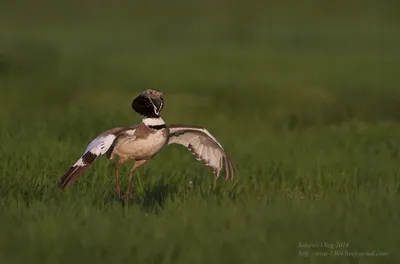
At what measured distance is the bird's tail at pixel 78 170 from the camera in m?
7.31

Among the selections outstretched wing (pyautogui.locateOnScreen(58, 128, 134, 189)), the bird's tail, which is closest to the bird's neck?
outstretched wing (pyautogui.locateOnScreen(58, 128, 134, 189))

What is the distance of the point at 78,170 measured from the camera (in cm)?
737

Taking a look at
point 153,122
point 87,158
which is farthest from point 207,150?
point 87,158

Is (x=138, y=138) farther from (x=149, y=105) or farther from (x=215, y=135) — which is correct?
(x=215, y=135)

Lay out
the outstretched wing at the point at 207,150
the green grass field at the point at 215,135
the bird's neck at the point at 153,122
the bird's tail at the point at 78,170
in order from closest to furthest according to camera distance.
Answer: the green grass field at the point at 215,135 < the bird's tail at the point at 78,170 < the bird's neck at the point at 153,122 < the outstretched wing at the point at 207,150

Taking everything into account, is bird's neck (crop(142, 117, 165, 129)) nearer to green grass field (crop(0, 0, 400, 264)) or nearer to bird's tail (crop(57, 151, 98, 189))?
bird's tail (crop(57, 151, 98, 189))

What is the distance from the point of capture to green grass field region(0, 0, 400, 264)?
684 centimetres

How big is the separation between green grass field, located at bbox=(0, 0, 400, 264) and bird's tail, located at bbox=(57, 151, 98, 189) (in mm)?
281

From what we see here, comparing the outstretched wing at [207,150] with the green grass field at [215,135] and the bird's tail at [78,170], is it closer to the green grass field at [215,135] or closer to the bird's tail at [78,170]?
the green grass field at [215,135]

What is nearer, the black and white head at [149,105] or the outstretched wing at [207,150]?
the black and white head at [149,105]

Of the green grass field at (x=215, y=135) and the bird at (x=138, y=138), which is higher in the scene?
the bird at (x=138, y=138)

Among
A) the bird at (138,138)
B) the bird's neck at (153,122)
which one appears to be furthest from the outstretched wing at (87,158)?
the bird's neck at (153,122)

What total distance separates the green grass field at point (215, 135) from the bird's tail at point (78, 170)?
0.28 metres

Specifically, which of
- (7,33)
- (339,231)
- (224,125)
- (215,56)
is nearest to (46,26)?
(7,33)
